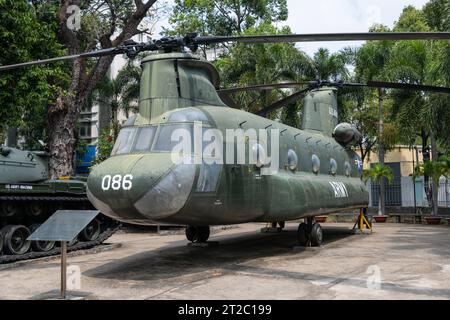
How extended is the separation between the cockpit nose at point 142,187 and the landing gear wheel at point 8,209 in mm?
4101

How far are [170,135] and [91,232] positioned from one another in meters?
6.39

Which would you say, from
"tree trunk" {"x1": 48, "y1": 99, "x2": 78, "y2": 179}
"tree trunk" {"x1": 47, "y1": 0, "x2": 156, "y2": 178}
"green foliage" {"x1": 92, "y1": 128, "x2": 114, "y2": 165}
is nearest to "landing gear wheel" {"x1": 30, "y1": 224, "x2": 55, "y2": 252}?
"tree trunk" {"x1": 47, "y1": 0, "x2": 156, "y2": 178}

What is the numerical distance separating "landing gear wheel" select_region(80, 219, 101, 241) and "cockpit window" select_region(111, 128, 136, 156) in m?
5.11

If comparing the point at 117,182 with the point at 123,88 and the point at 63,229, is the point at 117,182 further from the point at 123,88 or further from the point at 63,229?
the point at 123,88

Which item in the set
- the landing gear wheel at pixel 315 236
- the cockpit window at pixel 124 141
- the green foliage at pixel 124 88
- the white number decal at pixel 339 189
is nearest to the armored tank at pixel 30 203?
the cockpit window at pixel 124 141

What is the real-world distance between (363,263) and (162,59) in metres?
5.57

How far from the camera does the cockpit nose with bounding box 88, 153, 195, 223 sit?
7.95 meters

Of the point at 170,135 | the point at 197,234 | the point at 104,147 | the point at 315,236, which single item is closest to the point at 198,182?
the point at 170,135

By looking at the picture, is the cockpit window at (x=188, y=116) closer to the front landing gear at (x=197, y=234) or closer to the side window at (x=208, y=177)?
the side window at (x=208, y=177)

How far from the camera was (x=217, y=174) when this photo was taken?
897cm

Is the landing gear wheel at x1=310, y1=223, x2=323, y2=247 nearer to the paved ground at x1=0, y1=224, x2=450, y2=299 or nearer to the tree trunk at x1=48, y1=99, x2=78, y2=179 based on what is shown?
the paved ground at x1=0, y1=224, x2=450, y2=299

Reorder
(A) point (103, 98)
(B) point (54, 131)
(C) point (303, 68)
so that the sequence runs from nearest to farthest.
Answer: (B) point (54, 131)
(C) point (303, 68)
(A) point (103, 98)

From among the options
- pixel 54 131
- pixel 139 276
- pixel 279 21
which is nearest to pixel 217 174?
pixel 139 276
